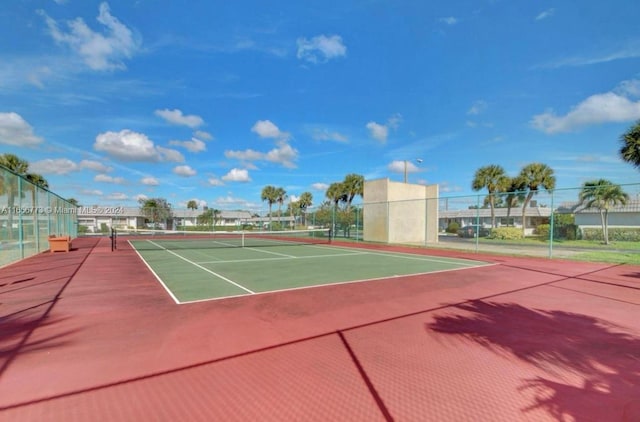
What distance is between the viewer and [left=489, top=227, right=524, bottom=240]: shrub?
2650cm

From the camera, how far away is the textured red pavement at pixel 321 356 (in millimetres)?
2955

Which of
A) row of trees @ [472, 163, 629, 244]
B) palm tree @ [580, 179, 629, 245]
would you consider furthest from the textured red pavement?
row of trees @ [472, 163, 629, 244]

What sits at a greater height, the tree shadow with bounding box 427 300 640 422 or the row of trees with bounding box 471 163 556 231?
the row of trees with bounding box 471 163 556 231

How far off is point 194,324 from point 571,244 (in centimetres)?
2041

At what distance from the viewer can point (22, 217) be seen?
1250 centimetres

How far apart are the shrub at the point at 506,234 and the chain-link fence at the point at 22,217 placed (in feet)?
98.2

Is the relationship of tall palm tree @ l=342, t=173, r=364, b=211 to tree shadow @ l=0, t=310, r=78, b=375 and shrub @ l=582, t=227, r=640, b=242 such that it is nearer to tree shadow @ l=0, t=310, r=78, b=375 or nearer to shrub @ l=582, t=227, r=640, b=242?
shrub @ l=582, t=227, r=640, b=242

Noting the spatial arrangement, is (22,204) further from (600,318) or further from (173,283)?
(600,318)

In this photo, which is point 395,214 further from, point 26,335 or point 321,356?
point 26,335

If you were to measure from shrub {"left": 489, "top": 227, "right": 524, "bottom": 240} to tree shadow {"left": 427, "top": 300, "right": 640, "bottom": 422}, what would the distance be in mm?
23122

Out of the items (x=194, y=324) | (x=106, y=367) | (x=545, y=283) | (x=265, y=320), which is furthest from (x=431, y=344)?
(x=545, y=283)

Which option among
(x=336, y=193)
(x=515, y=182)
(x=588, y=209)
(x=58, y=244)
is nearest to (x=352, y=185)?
(x=336, y=193)

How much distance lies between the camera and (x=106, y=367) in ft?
12.1

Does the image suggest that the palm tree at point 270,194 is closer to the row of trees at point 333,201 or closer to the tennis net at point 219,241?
the row of trees at point 333,201
